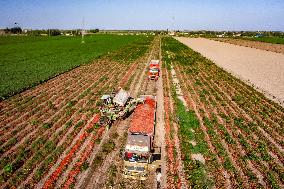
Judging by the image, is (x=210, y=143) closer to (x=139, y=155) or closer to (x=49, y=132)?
(x=139, y=155)

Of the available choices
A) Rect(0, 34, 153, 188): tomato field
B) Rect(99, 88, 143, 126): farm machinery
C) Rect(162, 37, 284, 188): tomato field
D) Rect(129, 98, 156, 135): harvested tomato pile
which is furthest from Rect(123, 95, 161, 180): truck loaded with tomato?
Rect(99, 88, 143, 126): farm machinery

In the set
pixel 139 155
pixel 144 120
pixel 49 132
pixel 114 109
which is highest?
pixel 144 120

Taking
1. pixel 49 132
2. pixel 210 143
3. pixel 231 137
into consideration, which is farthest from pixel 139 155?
pixel 49 132

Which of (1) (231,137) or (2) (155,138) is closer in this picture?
(2) (155,138)

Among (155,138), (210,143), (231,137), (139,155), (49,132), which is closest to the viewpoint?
(139,155)

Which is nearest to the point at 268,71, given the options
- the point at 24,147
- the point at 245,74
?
the point at 245,74

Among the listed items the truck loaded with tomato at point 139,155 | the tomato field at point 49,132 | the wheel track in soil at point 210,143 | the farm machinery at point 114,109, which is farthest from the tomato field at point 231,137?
the tomato field at point 49,132

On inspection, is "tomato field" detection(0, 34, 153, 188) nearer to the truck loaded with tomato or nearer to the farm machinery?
the farm machinery

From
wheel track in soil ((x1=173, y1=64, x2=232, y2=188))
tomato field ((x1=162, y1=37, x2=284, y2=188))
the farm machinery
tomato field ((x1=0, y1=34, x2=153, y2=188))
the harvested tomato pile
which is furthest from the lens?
the farm machinery

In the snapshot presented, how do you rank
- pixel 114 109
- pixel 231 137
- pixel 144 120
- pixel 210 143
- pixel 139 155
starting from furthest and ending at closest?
pixel 114 109 → pixel 231 137 → pixel 210 143 → pixel 144 120 → pixel 139 155
